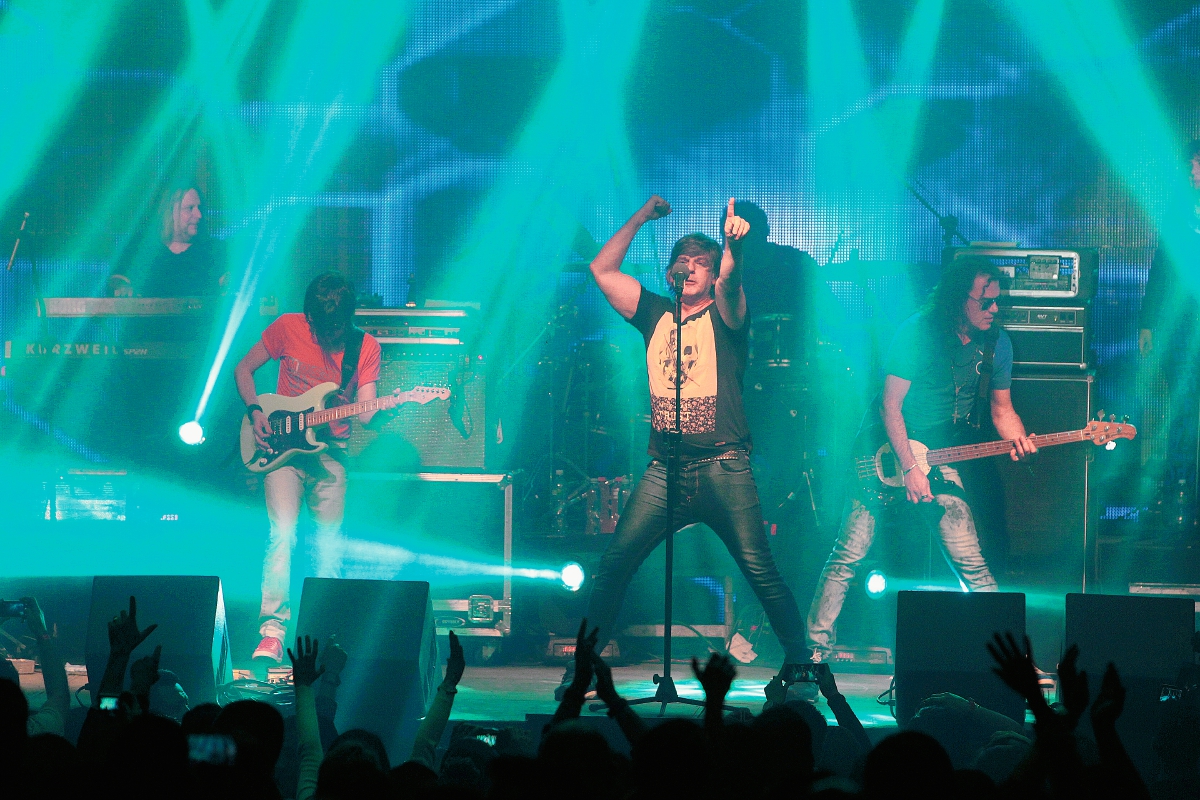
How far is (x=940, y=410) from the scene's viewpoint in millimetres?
6879

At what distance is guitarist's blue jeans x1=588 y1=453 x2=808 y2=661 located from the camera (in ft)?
18.8

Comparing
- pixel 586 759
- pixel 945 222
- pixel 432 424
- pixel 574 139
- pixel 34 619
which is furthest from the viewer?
pixel 574 139

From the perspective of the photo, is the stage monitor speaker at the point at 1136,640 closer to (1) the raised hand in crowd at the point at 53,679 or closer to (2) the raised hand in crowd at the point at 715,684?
(2) the raised hand in crowd at the point at 715,684

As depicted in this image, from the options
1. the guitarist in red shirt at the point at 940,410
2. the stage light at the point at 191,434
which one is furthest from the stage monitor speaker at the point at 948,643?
the stage light at the point at 191,434

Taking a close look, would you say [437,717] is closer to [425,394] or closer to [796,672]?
[796,672]

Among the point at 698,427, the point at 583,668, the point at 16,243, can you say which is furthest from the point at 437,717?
the point at 16,243

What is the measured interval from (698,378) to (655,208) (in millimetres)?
801

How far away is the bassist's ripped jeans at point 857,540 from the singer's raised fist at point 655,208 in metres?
1.99

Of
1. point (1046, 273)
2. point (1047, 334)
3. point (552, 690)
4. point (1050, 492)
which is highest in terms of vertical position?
point (1046, 273)

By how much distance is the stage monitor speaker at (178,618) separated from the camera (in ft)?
15.6

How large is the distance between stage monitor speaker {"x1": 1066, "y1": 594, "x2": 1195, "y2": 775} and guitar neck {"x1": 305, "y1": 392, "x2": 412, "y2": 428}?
3.78 meters

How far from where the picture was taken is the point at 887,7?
749 cm

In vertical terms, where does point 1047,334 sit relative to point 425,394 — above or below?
above

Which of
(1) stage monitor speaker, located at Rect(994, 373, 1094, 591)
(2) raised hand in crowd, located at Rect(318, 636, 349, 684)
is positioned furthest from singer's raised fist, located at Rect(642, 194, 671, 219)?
(2) raised hand in crowd, located at Rect(318, 636, 349, 684)
